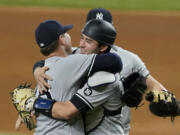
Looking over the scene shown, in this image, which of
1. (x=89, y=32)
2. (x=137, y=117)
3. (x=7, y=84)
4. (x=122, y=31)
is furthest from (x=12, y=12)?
(x=89, y=32)

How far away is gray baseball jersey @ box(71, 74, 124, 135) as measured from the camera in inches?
176

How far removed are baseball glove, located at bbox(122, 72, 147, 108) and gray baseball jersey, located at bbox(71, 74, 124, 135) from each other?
0.08 meters

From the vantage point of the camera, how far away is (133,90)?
450 centimetres

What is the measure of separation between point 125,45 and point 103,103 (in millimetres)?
9334

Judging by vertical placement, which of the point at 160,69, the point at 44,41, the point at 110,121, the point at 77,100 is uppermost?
the point at 44,41

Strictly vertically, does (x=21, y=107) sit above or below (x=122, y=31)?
above

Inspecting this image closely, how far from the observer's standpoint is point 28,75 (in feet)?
39.7

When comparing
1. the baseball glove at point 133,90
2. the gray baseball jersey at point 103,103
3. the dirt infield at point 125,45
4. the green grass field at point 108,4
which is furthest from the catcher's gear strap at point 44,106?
the green grass field at point 108,4

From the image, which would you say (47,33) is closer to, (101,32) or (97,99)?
(101,32)

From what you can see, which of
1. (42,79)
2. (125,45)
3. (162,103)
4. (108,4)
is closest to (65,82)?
(42,79)

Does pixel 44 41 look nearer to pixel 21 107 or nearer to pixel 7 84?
pixel 21 107

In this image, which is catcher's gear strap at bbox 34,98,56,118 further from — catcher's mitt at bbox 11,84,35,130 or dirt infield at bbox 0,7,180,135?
dirt infield at bbox 0,7,180,135

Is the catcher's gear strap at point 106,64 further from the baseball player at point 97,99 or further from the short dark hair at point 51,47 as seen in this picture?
the short dark hair at point 51,47

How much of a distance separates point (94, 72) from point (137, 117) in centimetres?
625
